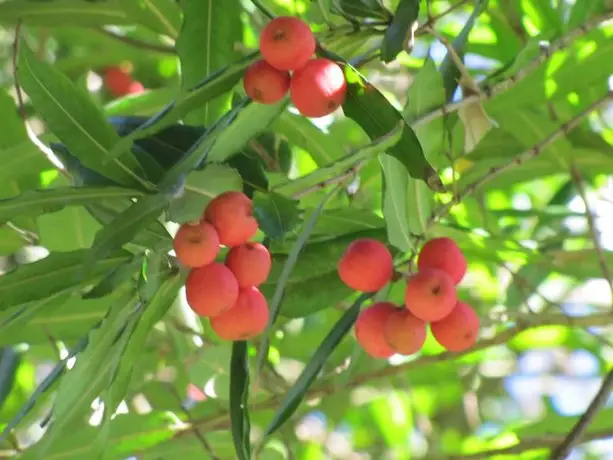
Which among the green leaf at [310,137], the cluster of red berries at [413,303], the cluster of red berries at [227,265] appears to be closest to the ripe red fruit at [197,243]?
the cluster of red berries at [227,265]

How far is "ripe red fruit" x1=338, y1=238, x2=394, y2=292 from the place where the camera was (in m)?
1.13

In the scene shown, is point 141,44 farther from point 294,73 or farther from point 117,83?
point 294,73

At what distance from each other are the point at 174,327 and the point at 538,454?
70 cm

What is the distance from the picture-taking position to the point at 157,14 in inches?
64.3

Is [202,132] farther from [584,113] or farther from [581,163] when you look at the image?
[581,163]

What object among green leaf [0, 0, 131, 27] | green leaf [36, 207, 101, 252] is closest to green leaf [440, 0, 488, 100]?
green leaf [36, 207, 101, 252]

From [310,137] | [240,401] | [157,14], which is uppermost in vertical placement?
[157,14]

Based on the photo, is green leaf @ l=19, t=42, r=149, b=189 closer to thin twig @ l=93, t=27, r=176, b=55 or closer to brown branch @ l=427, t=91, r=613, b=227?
brown branch @ l=427, t=91, r=613, b=227

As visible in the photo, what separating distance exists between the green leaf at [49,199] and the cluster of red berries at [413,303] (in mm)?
304

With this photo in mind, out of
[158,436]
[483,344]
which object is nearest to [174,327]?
[158,436]

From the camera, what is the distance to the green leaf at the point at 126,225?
35.3 inches

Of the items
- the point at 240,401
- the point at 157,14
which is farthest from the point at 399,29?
the point at 157,14

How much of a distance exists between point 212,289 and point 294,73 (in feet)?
0.78

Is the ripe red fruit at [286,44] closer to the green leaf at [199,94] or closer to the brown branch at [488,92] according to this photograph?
the green leaf at [199,94]
